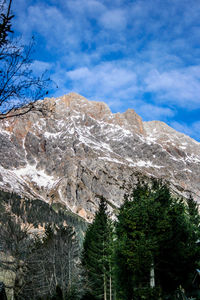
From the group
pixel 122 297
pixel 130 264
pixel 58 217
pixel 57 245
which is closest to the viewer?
pixel 130 264

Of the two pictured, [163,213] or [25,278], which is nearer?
[163,213]

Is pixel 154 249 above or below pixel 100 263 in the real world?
above

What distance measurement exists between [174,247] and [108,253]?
11.6 m

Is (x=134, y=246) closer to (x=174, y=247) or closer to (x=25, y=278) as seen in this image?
(x=174, y=247)

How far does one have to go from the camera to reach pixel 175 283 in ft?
70.2

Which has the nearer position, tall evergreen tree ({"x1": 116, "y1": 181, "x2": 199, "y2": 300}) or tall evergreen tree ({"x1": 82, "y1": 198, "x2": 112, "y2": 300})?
tall evergreen tree ({"x1": 116, "y1": 181, "x2": 199, "y2": 300})

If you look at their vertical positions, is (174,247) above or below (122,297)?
above

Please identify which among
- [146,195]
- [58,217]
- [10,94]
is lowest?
[10,94]

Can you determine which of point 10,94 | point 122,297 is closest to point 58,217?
point 122,297

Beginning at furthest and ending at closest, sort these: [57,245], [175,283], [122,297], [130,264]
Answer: [57,245] < [122,297] < [175,283] < [130,264]

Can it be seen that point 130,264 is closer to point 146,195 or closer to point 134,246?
point 134,246

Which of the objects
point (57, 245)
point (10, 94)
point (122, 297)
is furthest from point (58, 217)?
point (10, 94)

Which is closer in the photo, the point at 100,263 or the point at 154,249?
the point at 154,249

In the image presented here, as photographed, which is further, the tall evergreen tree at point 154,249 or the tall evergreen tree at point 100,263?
the tall evergreen tree at point 100,263
